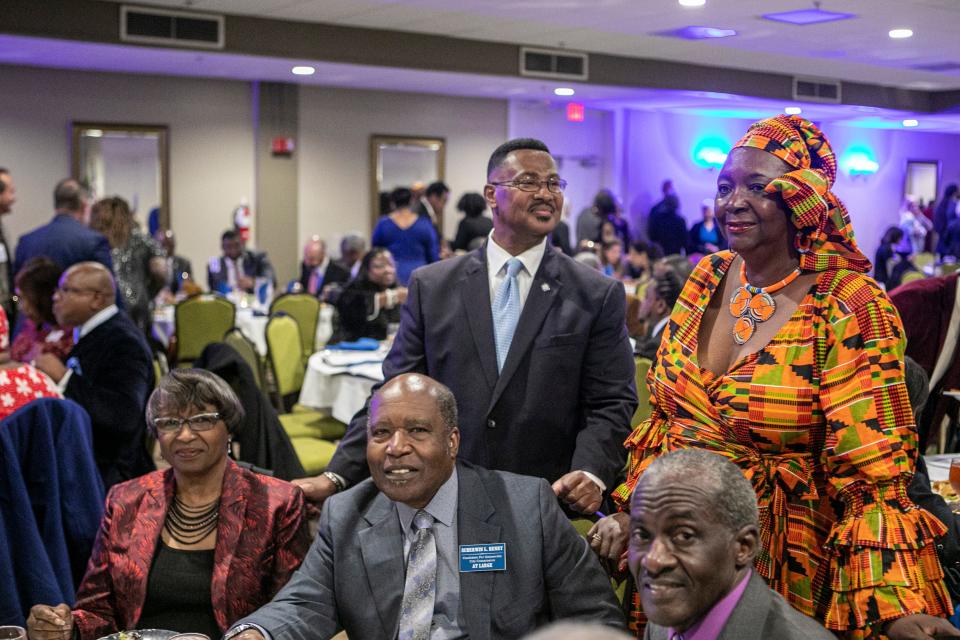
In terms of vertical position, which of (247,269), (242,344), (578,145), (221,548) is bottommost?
(221,548)

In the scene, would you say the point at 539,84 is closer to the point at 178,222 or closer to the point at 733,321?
the point at 178,222

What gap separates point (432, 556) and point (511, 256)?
850mm

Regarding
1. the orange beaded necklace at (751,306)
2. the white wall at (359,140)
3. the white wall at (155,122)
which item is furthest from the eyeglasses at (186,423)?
the white wall at (359,140)

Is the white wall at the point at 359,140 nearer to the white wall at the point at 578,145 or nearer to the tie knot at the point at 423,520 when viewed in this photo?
the white wall at the point at 578,145

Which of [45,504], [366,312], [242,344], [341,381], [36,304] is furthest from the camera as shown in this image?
[366,312]

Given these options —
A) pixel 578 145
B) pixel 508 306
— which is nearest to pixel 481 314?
pixel 508 306

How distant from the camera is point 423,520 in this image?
209 centimetres

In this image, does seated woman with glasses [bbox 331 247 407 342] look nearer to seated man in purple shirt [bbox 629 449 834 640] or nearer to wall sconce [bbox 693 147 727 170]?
seated man in purple shirt [bbox 629 449 834 640]

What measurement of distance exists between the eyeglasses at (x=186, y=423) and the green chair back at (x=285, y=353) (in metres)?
3.87

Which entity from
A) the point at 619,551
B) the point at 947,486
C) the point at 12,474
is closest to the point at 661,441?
the point at 619,551

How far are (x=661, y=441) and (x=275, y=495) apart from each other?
98cm

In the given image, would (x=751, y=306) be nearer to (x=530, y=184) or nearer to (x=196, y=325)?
(x=530, y=184)

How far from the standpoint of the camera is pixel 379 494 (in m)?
2.16

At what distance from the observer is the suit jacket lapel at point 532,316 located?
2.54m
